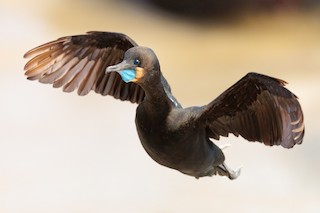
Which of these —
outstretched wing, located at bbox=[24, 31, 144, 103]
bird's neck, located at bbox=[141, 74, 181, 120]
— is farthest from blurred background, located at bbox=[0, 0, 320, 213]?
bird's neck, located at bbox=[141, 74, 181, 120]

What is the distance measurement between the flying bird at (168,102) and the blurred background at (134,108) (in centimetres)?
67

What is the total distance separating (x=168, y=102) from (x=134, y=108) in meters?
1.20

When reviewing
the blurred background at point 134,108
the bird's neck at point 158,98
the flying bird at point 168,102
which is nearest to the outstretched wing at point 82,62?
the flying bird at point 168,102

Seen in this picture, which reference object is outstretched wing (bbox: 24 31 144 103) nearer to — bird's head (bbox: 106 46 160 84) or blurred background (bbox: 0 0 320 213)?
bird's head (bbox: 106 46 160 84)

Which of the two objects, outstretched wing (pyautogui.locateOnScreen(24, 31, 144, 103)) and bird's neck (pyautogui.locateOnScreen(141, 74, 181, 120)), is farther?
outstretched wing (pyautogui.locateOnScreen(24, 31, 144, 103))

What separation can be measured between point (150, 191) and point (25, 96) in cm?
67

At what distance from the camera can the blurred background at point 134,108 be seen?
1.62 metres

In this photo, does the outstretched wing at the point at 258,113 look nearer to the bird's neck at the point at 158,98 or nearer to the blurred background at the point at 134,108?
the bird's neck at the point at 158,98

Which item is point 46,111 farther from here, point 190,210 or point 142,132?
point 142,132

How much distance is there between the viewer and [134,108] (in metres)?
2.02

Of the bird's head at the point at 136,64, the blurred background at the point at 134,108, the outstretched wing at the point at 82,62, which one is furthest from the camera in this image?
the blurred background at the point at 134,108

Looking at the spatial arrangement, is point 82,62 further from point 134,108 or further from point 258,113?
point 134,108

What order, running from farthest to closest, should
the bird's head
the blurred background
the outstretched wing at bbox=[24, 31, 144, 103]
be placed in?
the blurred background
the outstretched wing at bbox=[24, 31, 144, 103]
the bird's head

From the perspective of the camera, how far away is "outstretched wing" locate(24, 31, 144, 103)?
0.93m
